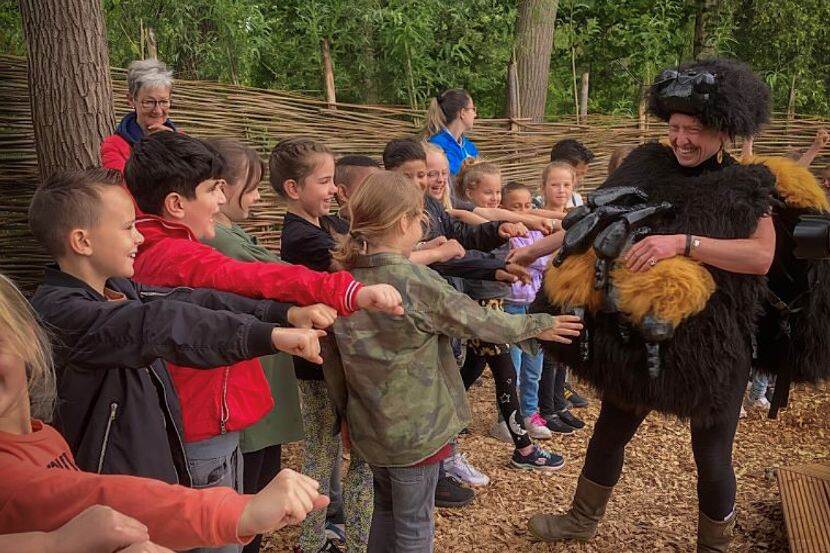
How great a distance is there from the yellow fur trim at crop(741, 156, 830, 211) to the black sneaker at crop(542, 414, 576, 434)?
2.20 meters

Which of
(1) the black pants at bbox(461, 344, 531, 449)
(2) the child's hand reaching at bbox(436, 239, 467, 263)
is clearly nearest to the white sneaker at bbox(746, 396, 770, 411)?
(1) the black pants at bbox(461, 344, 531, 449)

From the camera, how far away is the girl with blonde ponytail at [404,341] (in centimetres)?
243

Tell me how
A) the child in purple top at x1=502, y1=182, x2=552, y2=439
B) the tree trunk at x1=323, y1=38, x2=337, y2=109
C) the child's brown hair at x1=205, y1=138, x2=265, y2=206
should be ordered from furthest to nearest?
the tree trunk at x1=323, y1=38, x2=337, y2=109
the child in purple top at x1=502, y1=182, x2=552, y2=439
the child's brown hair at x1=205, y1=138, x2=265, y2=206

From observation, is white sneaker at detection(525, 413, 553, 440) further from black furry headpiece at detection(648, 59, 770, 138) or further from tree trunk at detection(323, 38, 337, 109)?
tree trunk at detection(323, 38, 337, 109)

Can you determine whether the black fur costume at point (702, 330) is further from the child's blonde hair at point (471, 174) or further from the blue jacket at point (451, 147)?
the blue jacket at point (451, 147)

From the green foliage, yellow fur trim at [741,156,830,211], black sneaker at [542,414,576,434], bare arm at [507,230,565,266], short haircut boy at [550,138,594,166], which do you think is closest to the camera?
yellow fur trim at [741,156,830,211]

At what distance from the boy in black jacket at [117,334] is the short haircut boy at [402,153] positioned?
1658mm

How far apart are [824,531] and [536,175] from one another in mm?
5331

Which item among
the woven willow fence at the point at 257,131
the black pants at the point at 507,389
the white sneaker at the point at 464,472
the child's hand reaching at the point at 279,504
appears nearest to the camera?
the child's hand reaching at the point at 279,504

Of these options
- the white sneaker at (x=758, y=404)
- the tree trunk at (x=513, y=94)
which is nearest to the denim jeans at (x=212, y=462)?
the white sneaker at (x=758, y=404)

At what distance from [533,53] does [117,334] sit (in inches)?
302

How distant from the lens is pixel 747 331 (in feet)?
8.64

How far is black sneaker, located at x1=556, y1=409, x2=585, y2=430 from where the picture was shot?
4590 millimetres

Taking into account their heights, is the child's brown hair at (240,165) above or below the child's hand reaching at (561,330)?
above
